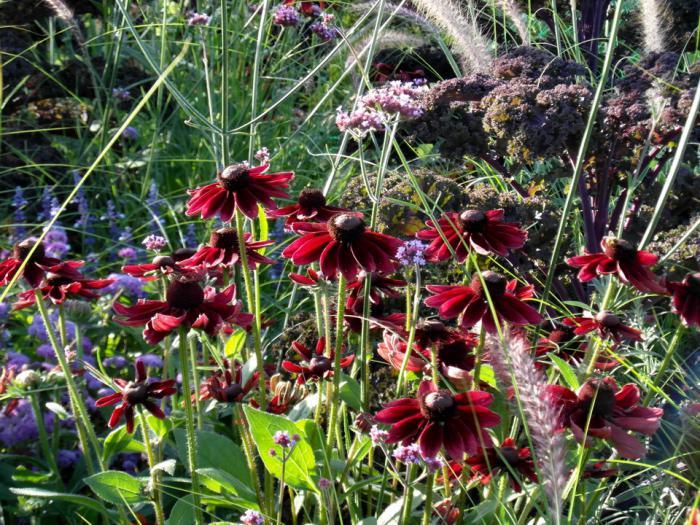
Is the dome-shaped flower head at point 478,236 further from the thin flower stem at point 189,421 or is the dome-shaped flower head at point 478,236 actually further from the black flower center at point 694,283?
the thin flower stem at point 189,421

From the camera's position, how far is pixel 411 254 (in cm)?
163

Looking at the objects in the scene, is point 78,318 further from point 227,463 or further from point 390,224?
point 390,224

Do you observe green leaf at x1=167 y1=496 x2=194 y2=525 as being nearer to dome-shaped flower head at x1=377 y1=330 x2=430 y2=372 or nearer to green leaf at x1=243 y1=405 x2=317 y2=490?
green leaf at x1=243 y1=405 x2=317 y2=490

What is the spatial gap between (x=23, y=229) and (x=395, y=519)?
2.61 metres

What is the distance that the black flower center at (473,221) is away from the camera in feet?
5.50

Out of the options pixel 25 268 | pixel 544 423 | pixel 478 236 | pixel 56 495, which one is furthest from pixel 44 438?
pixel 544 423

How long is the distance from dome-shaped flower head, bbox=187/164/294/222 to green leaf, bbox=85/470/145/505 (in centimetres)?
54

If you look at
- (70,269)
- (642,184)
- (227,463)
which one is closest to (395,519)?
(227,463)

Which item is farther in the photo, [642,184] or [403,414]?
[642,184]

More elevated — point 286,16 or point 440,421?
point 286,16

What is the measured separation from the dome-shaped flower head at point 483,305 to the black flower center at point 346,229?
0.18 metres

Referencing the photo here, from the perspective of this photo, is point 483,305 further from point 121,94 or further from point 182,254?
point 121,94

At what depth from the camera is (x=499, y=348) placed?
1294mm

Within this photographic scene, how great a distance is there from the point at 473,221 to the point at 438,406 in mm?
495
